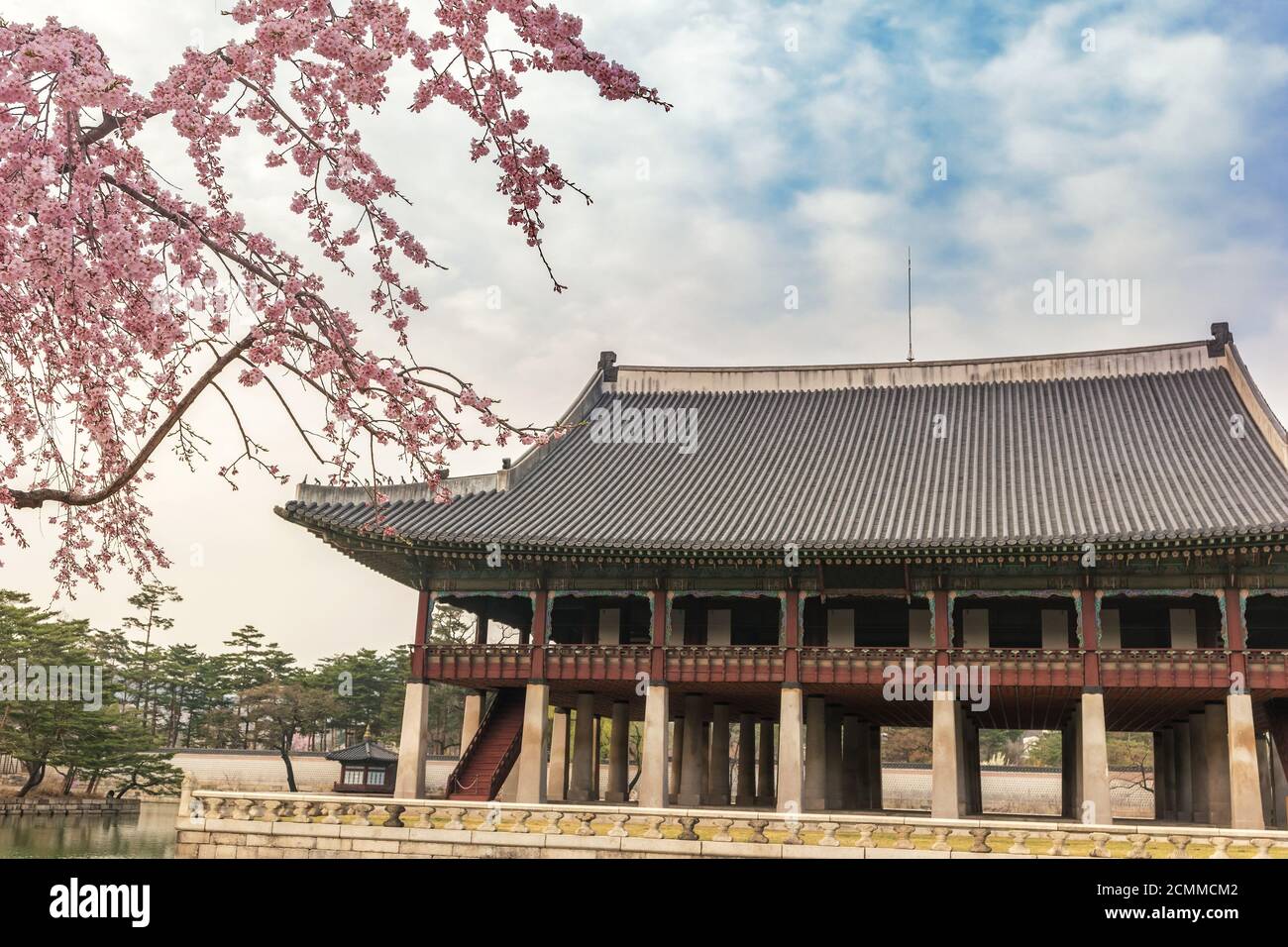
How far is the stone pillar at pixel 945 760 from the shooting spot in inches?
1000

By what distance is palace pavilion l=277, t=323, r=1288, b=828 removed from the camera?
83.8 ft

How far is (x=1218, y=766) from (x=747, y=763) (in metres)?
Result: 14.2

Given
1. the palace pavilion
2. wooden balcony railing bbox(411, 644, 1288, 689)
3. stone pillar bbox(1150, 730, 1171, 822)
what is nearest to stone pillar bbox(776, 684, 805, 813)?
the palace pavilion

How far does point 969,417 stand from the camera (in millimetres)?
34688

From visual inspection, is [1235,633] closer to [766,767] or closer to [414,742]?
[766,767]

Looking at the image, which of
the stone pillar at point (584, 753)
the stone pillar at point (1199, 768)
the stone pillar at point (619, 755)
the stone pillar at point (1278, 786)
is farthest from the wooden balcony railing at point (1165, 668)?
the stone pillar at point (619, 755)

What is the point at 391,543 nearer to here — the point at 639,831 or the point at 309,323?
the point at 639,831

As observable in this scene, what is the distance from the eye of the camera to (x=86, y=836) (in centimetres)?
3984

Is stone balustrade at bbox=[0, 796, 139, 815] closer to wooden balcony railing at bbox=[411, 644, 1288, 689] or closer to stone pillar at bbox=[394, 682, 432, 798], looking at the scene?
stone pillar at bbox=[394, 682, 432, 798]

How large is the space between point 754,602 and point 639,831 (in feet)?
33.0

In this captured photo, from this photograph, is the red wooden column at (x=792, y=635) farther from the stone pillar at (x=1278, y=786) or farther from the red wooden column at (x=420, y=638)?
the stone pillar at (x=1278, y=786)

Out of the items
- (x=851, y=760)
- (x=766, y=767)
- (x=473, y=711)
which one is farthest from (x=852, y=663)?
(x=766, y=767)

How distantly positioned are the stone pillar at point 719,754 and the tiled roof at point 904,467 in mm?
7586

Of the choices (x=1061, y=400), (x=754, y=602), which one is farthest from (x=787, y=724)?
(x=1061, y=400)
